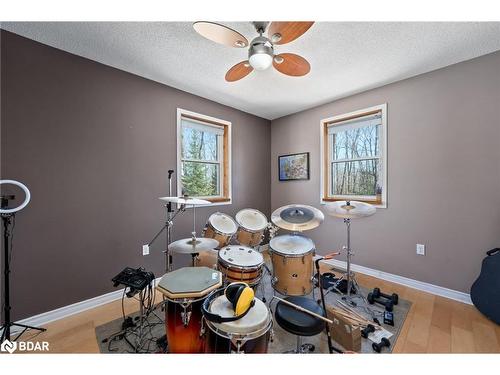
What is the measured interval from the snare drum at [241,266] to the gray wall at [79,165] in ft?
3.94

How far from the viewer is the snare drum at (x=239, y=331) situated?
96cm

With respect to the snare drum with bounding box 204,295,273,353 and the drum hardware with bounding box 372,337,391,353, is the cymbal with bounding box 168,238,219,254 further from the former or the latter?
the drum hardware with bounding box 372,337,391,353

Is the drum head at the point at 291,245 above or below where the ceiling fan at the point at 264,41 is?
below

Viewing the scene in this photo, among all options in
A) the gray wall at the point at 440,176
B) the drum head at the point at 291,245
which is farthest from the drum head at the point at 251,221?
the gray wall at the point at 440,176

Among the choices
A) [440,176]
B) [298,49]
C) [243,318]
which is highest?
[298,49]

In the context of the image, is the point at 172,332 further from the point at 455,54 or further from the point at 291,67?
the point at 455,54

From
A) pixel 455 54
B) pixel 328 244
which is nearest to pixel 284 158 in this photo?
→ pixel 328 244

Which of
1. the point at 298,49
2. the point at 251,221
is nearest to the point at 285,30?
the point at 298,49

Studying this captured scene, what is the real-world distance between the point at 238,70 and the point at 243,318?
1845 millimetres

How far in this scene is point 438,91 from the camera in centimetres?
222

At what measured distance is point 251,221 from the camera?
2.57m

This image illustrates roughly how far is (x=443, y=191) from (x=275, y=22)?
2395mm

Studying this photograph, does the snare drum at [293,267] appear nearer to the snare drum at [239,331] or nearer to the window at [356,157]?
the snare drum at [239,331]

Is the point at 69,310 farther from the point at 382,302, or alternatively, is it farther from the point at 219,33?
the point at 382,302
